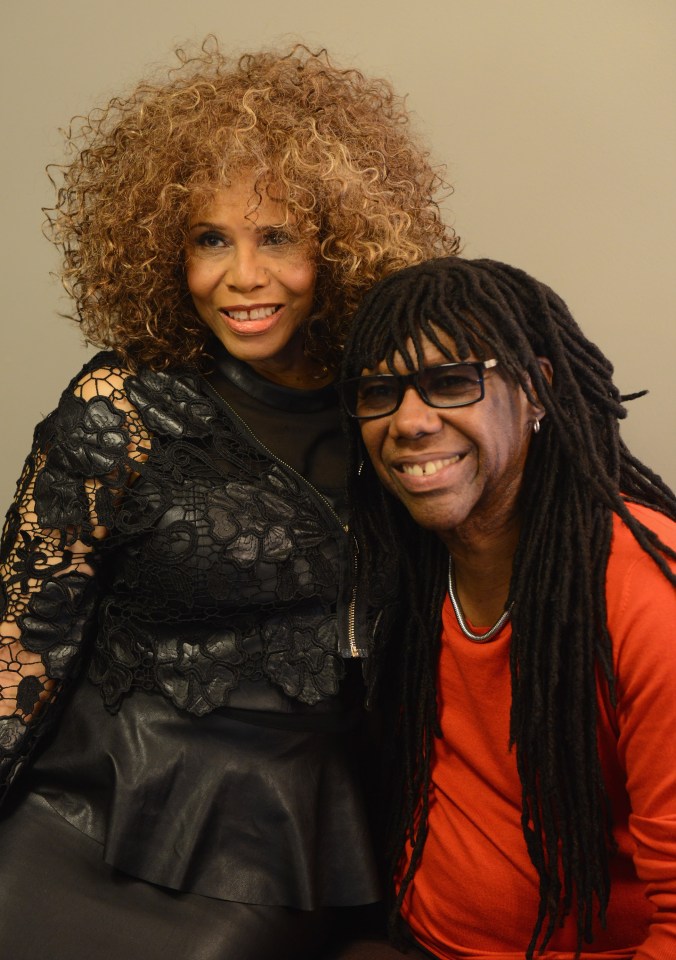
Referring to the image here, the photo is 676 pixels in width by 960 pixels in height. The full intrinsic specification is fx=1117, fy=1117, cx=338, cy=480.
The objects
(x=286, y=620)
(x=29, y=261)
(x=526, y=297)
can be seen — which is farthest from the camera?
(x=29, y=261)

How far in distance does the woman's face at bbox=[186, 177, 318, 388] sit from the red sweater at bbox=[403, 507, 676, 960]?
1.70ft

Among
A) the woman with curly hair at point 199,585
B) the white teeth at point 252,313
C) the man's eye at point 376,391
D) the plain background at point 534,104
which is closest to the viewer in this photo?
the man's eye at point 376,391

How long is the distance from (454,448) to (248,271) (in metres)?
0.46

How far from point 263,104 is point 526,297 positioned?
0.56 meters

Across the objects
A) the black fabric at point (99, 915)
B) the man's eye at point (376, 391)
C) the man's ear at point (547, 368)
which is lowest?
the black fabric at point (99, 915)

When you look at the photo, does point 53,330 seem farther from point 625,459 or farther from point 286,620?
point 625,459

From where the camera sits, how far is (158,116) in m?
1.75

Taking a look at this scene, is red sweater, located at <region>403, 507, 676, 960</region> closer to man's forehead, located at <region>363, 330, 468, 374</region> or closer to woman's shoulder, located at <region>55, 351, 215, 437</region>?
man's forehead, located at <region>363, 330, 468, 374</region>

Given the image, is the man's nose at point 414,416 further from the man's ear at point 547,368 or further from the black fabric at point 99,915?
the black fabric at point 99,915

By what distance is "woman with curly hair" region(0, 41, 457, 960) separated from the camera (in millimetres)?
1594

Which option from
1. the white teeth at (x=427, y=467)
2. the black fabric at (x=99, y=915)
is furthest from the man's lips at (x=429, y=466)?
the black fabric at (x=99, y=915)

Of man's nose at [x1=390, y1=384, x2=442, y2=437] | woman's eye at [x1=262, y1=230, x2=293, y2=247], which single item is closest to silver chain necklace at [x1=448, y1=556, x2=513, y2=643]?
man's nose at [x1=390, y1=384, x2=442, y2=437]

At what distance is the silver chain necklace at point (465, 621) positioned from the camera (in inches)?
59.4

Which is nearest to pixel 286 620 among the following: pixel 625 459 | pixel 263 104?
pixel 625 459
